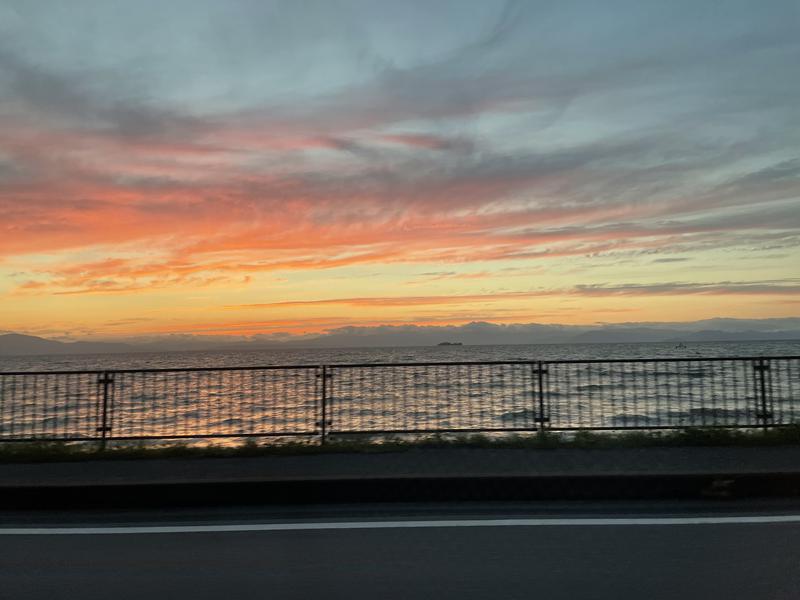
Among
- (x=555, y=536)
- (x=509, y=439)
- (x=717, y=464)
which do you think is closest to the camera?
(x=555, y=536)

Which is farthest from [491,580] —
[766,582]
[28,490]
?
[28,490]

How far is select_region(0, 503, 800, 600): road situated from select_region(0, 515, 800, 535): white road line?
2 cm

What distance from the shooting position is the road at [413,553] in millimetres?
4609

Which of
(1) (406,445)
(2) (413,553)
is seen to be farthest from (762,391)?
(2) (413,553)

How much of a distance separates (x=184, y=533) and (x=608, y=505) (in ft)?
14.2

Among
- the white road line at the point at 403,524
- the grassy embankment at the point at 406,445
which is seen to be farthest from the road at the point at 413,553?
the grassy embankment at the point at 406,445

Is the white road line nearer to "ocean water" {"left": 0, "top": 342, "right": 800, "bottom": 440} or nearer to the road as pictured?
the road

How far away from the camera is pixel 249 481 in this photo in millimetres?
7227

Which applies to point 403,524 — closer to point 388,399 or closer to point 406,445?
point 406,445

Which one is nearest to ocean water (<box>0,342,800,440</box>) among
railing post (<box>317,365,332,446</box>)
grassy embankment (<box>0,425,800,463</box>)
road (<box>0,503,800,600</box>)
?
railing post (<box>317,365,332,446</box>)

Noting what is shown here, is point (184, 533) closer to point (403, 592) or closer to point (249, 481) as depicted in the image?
point (249, 481)

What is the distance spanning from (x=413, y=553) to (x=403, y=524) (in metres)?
0.92

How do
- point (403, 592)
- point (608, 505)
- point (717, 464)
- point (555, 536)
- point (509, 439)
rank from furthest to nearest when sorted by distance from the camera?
point (509, 439)
point (717, 464)
point (608, 505)
point (555, 536)
point (403, 592)

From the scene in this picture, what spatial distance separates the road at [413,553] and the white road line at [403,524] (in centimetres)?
2
